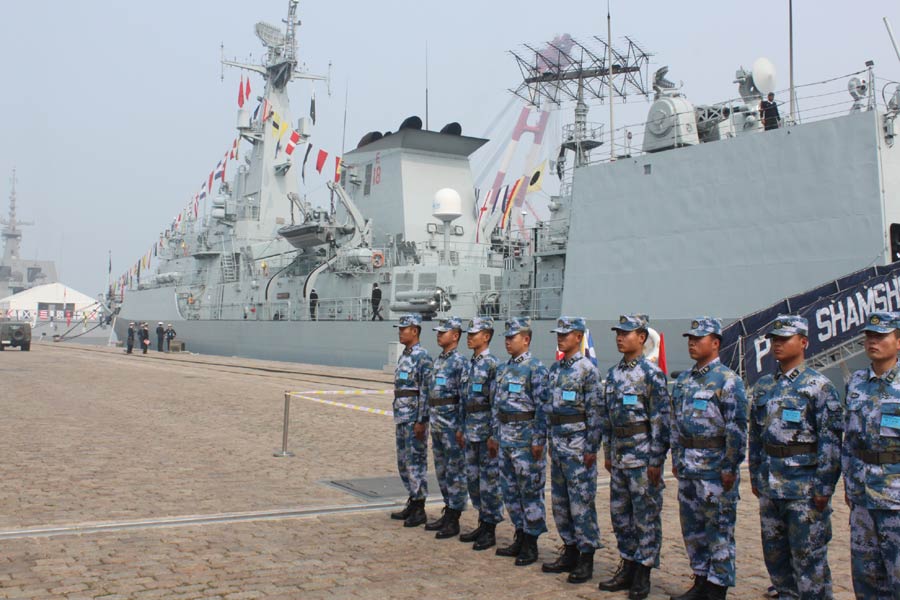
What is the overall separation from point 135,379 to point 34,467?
1096 cm

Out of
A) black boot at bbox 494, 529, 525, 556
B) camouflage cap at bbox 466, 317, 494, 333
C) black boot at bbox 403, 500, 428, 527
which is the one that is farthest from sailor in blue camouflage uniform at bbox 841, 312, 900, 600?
black boot at bbox 403, 500, 428, 527

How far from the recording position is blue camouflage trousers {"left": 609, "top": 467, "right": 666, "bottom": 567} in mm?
4262

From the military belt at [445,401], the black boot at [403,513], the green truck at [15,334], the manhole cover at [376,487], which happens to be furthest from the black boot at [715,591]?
the green truck at [15,334]

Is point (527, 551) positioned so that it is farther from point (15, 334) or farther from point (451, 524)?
point (15, 334)

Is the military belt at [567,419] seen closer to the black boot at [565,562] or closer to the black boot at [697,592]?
the black boot at [565,562]

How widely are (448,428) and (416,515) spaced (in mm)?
689

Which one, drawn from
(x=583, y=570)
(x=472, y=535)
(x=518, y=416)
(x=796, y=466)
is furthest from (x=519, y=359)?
(x=796, y=466)

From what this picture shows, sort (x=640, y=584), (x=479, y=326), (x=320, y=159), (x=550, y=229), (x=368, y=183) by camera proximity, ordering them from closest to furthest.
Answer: (x=640, y=584), (x=479, y=326), (x=550, y=229), (x=320, y=159), (x=368, y=183)

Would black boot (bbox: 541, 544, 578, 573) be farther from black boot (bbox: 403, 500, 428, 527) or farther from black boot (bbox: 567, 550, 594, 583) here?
black boot (bbox: 403, 500, 428, 527)

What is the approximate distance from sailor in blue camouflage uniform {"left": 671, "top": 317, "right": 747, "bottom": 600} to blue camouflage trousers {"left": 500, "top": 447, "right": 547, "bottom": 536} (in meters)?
0.95

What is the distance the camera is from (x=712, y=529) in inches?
159

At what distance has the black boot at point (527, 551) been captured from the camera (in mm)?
4785

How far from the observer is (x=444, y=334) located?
19.0 feet

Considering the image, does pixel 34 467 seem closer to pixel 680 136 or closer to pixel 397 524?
pixel 397 524
